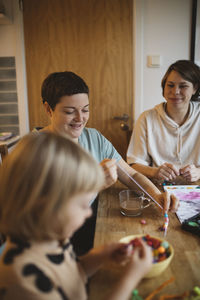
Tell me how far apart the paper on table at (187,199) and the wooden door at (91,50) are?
1459 millimetres

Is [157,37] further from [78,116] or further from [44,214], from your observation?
[44,214]

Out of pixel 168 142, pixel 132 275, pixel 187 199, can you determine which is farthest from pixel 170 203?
pixel 168 142

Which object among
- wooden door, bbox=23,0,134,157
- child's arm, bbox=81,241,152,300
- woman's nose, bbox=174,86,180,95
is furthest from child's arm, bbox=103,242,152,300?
wooden door, bbox=23,0,134,157

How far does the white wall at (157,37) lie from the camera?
2.62 metres

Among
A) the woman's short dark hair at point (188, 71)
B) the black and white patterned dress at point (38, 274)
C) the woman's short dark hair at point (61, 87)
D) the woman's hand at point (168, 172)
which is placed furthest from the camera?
the woman's short dark hair at point (188, 71)

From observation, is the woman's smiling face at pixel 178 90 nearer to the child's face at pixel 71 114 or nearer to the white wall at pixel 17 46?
the child's face at pixel 71 114

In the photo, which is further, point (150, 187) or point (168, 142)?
point (168, 142)

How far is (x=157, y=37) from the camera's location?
2.67 meters

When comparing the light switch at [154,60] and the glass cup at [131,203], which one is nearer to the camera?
the glass cup at [131,203]

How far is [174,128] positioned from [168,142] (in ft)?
0.36

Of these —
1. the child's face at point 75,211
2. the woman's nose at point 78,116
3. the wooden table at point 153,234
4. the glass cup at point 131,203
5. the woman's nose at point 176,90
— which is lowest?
the wooden table at point 153,234

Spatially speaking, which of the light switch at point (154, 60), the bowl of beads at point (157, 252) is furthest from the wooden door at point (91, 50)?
the bowl of beads at point (157, 252)

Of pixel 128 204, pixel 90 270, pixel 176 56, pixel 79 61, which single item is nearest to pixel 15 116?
pixel 79 61

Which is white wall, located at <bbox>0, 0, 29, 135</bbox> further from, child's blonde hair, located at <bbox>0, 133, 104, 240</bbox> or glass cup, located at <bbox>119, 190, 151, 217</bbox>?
child's blonde hair, located at <bbox>0, 133, 104, 240</bbox>
